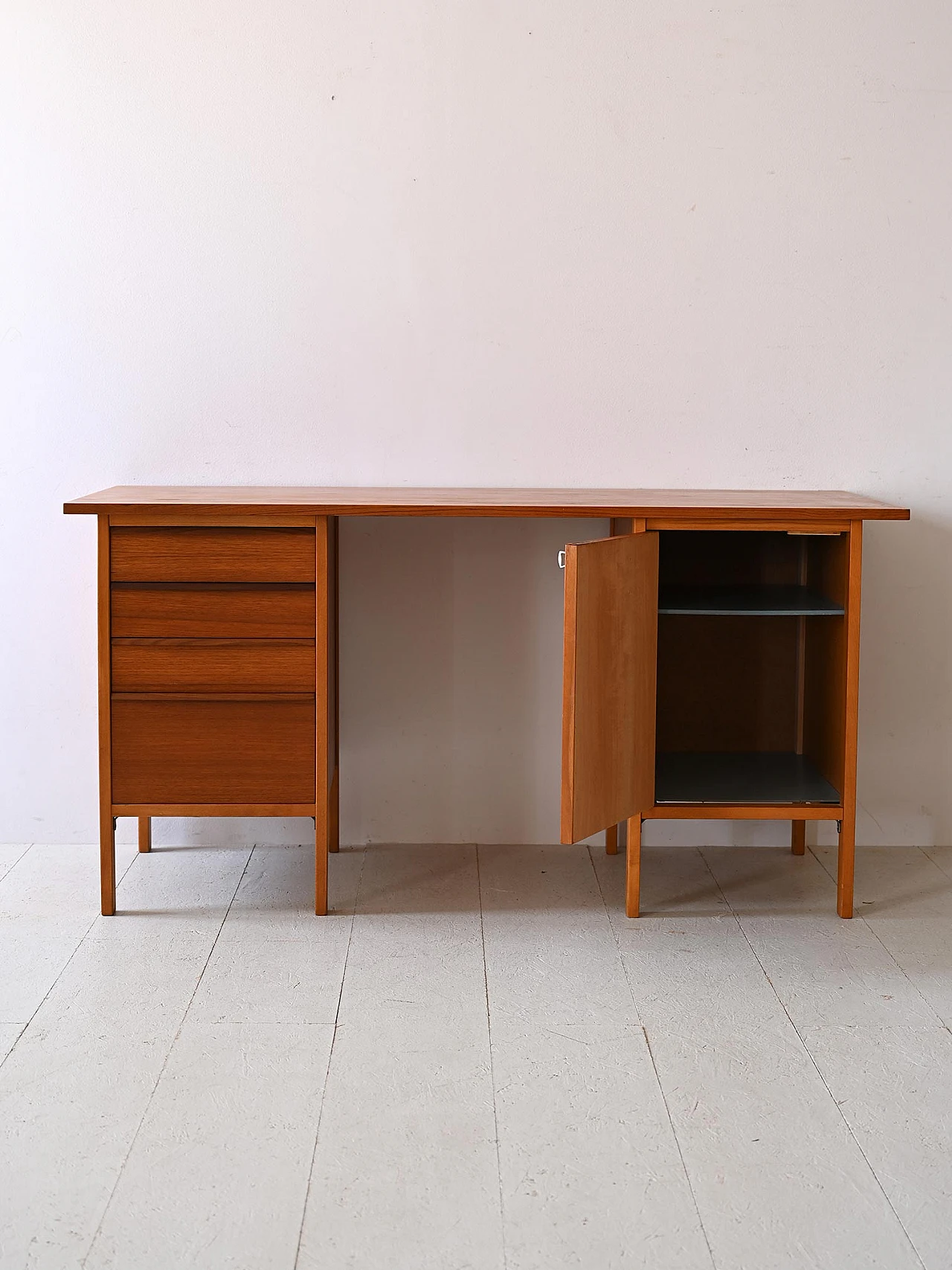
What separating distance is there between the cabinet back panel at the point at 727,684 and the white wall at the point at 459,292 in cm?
25

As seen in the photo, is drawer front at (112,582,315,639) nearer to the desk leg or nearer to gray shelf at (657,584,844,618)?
the desk leg

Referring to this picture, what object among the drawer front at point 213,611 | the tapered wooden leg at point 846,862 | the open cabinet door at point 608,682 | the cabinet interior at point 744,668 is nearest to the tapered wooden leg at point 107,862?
the drawer front at point 213,611

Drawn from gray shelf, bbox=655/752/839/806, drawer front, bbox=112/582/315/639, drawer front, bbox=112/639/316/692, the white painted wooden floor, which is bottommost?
the white painted wooden floor

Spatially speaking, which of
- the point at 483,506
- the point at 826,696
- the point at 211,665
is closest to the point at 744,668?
the point at 826,696

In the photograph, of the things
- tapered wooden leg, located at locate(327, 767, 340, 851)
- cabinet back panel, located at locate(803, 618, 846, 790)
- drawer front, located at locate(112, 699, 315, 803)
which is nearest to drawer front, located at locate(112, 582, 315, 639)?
drawer front, located at locate(112, 699, 315, 803)

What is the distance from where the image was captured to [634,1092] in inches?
73.0

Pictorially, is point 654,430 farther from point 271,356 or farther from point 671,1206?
point 671,1206

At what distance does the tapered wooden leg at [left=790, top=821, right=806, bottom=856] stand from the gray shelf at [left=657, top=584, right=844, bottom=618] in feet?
1.71

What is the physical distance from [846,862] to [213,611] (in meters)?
1.44

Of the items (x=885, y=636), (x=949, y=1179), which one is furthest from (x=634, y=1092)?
(x=885, y=636)

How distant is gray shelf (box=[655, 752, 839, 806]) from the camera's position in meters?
2.56

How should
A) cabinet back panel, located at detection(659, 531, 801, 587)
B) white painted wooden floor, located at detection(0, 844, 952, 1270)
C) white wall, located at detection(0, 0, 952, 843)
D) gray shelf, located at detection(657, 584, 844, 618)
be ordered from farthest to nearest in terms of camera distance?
cabinet back panel, located at detection(659, 531, 801, 587) → white wall, located at detection(0, 0, 952, 843) → gray shelf, located at detection(657, 584, 844, 618) → white painted wooden floor, located at detection(0, 844, 952, 1270)

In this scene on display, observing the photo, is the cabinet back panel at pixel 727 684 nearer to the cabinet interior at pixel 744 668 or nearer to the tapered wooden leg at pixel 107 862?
the cabinet interior at pixel 744 668

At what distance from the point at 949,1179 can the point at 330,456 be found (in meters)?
1.97
